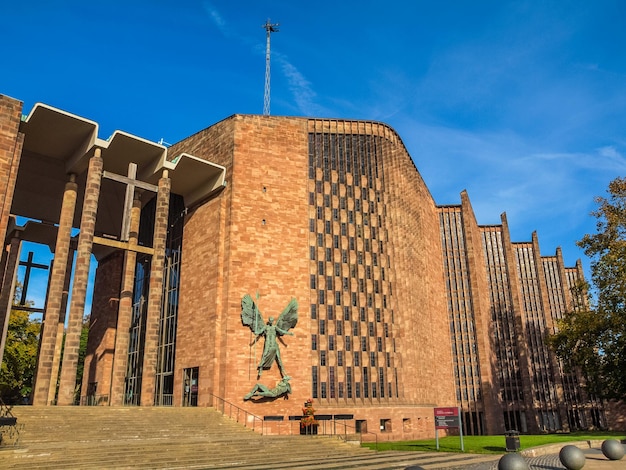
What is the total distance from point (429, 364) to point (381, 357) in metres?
10.5

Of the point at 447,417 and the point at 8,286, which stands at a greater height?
the point at 8,286

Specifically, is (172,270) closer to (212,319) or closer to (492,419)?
(212,319)

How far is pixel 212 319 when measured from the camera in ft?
103

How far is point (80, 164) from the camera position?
31.4 meters

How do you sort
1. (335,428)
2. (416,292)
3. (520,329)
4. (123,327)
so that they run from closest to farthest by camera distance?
(123,327), (335,428), (416,292), (520,329)

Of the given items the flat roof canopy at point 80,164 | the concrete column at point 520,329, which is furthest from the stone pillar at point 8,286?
the concrete column at point 520,329

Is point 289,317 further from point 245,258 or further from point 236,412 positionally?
point 236,412

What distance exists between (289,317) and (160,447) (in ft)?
46.2

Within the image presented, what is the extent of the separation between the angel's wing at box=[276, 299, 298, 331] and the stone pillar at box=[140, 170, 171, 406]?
7.58 meters

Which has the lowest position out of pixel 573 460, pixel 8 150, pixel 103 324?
pixel 573 460

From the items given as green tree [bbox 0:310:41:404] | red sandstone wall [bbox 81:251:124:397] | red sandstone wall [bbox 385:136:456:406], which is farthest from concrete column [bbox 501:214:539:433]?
green tree [bbox 0:310:41:404]

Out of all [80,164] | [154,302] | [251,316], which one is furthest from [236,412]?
[80,164]

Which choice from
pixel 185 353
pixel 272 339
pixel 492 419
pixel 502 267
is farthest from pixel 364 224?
pixel 502 267

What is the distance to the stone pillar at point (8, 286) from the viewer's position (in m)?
34.5
